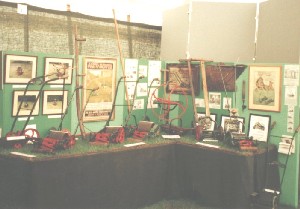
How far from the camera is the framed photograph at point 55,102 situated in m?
3.71

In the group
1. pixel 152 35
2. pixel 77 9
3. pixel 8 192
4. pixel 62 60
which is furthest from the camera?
pixel 152 35

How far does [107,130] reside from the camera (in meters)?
3.79

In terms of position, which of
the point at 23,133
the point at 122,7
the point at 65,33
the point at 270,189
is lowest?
the point at 270,189

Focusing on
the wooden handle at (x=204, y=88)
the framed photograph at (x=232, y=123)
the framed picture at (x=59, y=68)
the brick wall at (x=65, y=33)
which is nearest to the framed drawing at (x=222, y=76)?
the wooden handle at (x=204, y=88)

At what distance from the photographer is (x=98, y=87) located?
13.2 ft

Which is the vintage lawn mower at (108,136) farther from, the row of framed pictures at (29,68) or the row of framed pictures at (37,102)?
the row of framed pictures at (29,68)

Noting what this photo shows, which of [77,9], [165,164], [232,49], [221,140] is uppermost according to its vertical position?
[77,9]

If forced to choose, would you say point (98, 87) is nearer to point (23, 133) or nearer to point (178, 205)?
point (23, 133)

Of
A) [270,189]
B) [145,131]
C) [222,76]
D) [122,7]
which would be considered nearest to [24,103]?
[145,131]

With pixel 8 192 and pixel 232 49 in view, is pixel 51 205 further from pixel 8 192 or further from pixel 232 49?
pixel 232 49

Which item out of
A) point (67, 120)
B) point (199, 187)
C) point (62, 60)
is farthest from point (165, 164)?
point (62, 60)

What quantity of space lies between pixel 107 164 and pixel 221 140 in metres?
1.32

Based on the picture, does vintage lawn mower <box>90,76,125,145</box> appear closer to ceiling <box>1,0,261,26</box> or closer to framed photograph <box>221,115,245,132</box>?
framed photograph <box>221,115,245,132</box>

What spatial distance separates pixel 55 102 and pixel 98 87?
501 mm
